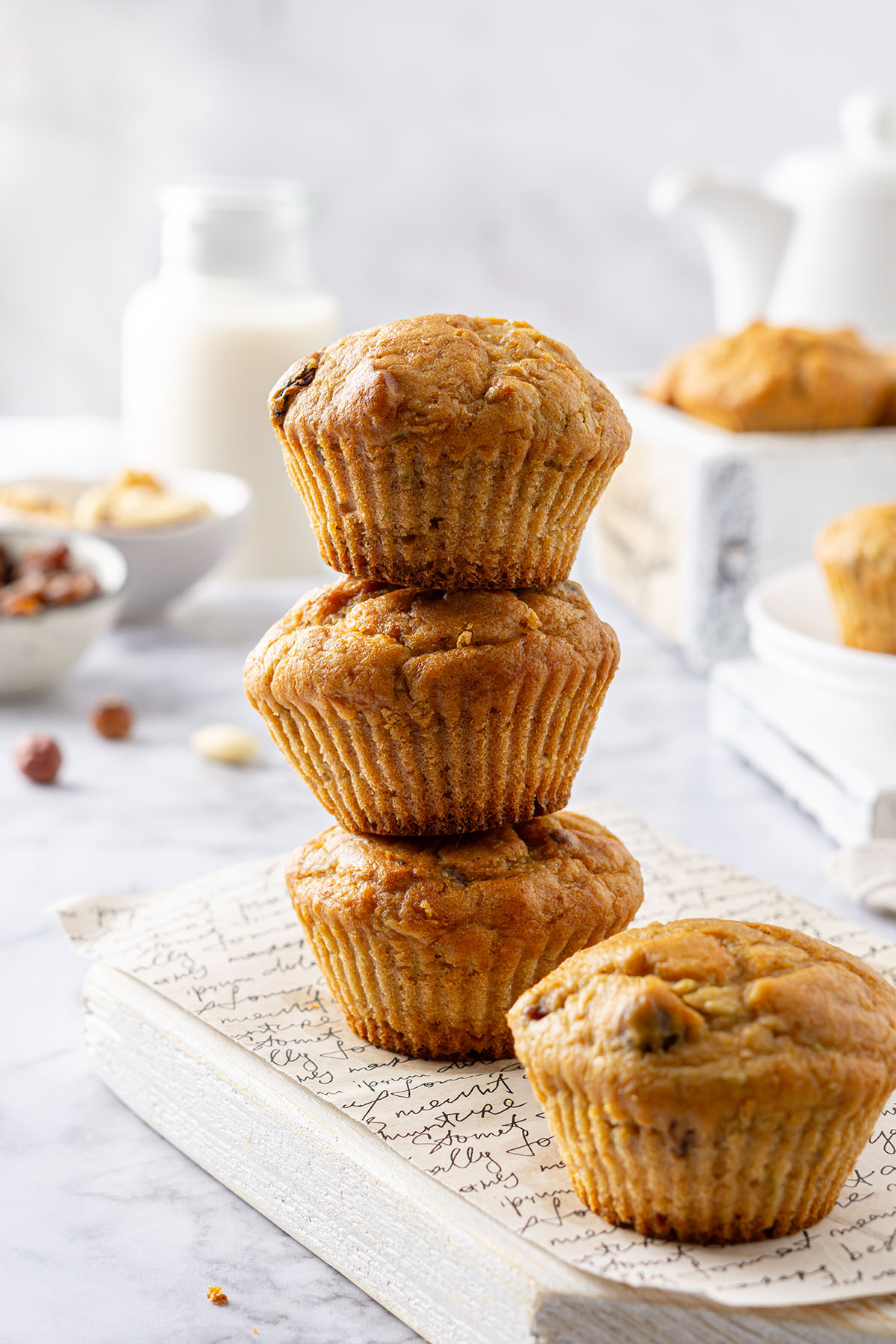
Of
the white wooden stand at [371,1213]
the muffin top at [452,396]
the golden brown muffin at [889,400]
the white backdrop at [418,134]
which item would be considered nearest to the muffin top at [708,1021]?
the white wooden stand at [371,1213]

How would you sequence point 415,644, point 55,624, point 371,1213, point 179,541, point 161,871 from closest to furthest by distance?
point 371,1213 → point 415,644 → point 161,871 → point 55,624 → point 179,541

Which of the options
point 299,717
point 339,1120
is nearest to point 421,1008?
point 339,1120

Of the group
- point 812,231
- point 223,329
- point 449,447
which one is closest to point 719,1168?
point 449,447

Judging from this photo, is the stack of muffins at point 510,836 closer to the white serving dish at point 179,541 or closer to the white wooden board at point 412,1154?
the white wooden board at point 412,1154

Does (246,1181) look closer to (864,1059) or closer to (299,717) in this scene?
(299,717)

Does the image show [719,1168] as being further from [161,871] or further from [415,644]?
[161,871]

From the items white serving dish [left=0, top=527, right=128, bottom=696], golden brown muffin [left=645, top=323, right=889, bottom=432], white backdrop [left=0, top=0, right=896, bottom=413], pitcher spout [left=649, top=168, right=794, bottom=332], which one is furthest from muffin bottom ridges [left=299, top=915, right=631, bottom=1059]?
white backdrop [left=0, top=0, right=896, bottom=413]

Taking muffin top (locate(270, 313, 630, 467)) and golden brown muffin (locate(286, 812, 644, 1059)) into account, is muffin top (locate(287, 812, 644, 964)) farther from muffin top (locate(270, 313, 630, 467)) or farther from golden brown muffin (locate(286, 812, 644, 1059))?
muffin top (locate(270, 313, 630, 467))

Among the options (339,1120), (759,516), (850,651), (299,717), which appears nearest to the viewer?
(339,1120)
